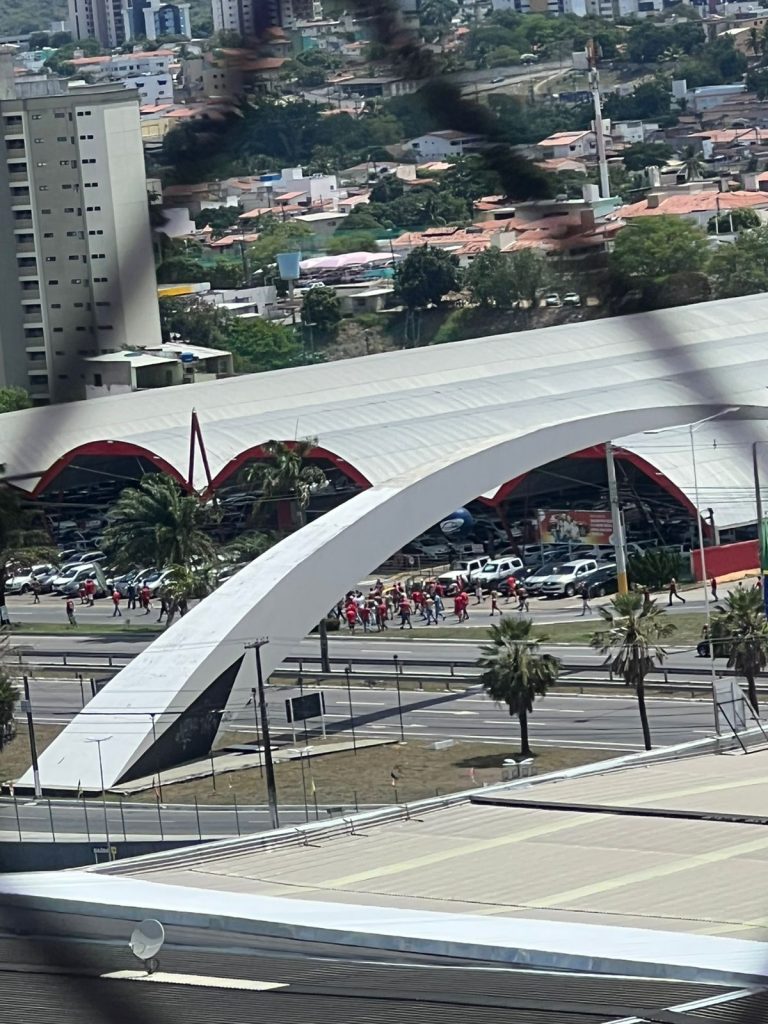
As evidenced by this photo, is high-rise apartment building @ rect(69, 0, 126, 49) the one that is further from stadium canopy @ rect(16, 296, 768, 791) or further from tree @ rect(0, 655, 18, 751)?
tree @ rect(0, 655, 18, 751)

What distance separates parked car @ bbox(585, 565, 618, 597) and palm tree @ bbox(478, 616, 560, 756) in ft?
A: 7.31

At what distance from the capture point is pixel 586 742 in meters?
5.90

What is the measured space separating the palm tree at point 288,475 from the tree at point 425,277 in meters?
7.37

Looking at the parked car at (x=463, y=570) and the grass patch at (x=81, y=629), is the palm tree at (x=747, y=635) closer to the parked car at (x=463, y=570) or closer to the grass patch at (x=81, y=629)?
the parked car at (x=463, y=570)

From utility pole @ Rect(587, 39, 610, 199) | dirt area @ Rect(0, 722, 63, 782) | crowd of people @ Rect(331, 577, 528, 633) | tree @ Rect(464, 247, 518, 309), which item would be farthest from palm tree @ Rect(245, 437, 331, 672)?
utility pole @ Rect(587, 39, 610, 199)

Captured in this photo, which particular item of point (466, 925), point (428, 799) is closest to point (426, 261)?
point (466, 925)

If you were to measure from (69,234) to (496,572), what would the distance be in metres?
8.24

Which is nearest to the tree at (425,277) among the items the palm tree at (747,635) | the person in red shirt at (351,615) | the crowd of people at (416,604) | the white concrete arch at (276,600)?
the white concrete arch at (276,600)

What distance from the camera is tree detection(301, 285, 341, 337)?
2.77 metres

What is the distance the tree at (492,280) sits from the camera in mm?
574

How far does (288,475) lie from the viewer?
928 cm

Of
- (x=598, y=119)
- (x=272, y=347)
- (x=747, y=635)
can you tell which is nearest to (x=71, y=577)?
(x=272, y=347)

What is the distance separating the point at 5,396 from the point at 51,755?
594cm

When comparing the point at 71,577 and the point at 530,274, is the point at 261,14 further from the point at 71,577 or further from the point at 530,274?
the point at 71,577
